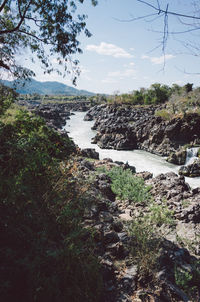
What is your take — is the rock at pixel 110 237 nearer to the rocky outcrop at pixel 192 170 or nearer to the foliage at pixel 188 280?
the foliage at pixel 188 280

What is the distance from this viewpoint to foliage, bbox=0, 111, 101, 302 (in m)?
2.28

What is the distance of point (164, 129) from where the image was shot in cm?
2273

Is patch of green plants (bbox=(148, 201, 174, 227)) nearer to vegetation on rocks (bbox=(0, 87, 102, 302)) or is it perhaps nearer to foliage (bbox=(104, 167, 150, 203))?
foliage (bbox=(104, 167, 150, 203))

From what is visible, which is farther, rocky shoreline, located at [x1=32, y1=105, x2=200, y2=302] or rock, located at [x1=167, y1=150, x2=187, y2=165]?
rock, located at [x1=167, y1=150, x2=187, y2=165]

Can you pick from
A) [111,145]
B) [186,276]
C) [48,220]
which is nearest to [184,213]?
[186,276]

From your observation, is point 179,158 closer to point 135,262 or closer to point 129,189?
point 129,189

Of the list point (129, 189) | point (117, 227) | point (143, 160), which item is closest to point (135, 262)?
point (117, 227)

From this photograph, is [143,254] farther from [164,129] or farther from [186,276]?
[164,129]

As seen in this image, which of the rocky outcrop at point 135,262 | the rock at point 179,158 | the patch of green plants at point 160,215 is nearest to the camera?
the rocky outcrop at point 135,262

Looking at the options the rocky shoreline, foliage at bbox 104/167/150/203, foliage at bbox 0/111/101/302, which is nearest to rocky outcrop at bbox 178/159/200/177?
the rocky shoreline

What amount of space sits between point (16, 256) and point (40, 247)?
30 cm

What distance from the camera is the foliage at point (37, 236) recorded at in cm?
228

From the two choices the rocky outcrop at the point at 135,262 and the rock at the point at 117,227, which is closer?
the rocky outcrop at the point at 135,262

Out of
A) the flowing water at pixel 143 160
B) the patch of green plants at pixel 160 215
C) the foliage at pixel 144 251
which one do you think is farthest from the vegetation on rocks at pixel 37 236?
the flowing water at pixel 143 160
